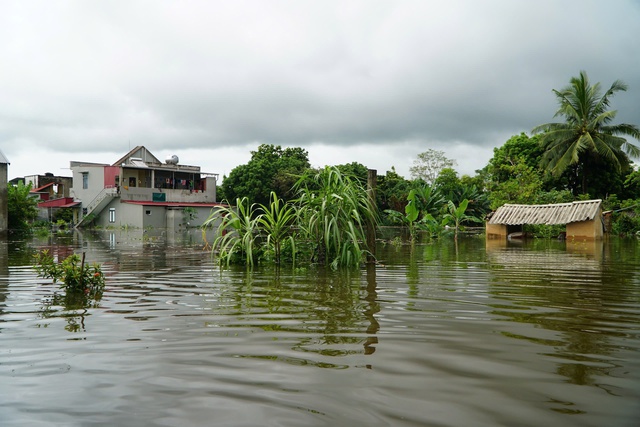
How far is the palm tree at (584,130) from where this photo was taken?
33.4 meters

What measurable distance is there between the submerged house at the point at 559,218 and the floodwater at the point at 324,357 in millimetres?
17207

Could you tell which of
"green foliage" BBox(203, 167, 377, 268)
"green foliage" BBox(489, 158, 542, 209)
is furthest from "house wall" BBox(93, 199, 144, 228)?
"green foliage" BBox(203, 167, 377, 268)

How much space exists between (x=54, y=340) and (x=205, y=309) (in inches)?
66.5

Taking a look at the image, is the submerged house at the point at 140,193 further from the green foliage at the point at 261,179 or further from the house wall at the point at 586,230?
the house wall at the point at 586,230

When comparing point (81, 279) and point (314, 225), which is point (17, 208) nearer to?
point (314, 225)

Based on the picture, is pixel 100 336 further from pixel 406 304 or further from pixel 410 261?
pixel 410 261

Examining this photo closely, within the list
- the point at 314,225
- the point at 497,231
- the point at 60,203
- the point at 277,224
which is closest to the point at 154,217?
the point at 60,203

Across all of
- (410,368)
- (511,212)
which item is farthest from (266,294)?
(511,212)

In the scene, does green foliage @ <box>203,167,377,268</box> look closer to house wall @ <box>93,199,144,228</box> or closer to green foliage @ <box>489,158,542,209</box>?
green foliage @ <box>489,158,542,209</box>

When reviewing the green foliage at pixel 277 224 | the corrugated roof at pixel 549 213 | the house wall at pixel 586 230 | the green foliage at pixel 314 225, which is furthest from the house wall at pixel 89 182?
the green foliage at pixel 277 224

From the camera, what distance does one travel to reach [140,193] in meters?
45.0

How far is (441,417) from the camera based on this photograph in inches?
107

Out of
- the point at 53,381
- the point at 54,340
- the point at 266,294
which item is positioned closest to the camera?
the point at 53,381

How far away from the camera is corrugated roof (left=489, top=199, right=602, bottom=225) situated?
22.8 m
